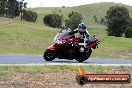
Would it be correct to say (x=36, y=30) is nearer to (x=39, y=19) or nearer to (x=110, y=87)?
(x=110, y=87)

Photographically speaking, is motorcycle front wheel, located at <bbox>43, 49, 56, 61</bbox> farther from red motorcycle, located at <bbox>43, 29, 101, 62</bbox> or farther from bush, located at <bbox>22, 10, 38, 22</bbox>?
bush, located at <bbox>22, 10, 38, 22</bbox>

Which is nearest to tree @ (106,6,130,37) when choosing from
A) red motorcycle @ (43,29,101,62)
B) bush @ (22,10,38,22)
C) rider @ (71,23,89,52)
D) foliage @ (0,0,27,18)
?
foliage @ (0,0,27,18)

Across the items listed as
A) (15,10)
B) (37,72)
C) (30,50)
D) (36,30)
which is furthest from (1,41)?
(15,10)

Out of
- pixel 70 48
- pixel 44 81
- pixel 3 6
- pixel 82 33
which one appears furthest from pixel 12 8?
pixel 44 81

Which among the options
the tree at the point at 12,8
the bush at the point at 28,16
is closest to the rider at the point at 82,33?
the tree at the point at 12,8

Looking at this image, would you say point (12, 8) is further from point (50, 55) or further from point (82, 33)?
point (82, 33)

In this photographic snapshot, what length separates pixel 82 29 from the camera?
21344mm

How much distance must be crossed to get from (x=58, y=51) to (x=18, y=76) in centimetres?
912

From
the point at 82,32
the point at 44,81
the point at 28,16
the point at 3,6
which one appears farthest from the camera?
the point at 28,16

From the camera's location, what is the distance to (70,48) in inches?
866

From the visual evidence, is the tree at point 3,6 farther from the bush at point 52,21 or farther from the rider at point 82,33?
the rider at point 82,33

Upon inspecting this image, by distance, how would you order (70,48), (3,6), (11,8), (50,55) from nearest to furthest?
(50,55) → (70,48) → (3,6) → (11,8)

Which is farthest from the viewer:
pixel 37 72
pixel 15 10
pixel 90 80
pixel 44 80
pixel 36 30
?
pixel 15 10

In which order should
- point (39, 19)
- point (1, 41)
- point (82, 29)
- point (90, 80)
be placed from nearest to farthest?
point (90, 80)
point (82, 29)
point (1, 41)
point (39, 19)
